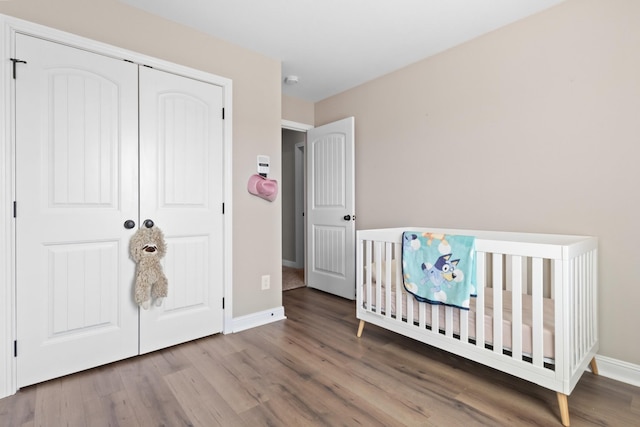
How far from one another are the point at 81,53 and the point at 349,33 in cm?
175

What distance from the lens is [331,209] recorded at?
3.53m

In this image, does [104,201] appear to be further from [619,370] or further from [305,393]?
[619,370]

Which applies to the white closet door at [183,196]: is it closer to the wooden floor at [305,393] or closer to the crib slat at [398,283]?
the wooden floor at [305,393]

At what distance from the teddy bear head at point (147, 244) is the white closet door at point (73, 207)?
63 mm

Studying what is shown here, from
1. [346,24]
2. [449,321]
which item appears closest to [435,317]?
[449,321]

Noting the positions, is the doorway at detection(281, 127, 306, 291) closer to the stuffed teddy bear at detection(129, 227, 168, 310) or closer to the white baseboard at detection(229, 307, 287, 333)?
the white baseboard at detection(229, 307, 287, 333)

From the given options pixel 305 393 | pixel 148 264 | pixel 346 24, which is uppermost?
pixel 346 24

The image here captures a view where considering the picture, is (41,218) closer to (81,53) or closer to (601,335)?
(81,53)

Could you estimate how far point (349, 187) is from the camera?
3326mm

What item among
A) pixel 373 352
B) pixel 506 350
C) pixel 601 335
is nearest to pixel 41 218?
pixel 373 352

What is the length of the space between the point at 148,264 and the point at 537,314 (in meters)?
2.23

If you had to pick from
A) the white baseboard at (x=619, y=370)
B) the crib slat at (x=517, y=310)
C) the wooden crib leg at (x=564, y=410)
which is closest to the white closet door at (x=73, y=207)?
the crib slat at (x=517, y=310)

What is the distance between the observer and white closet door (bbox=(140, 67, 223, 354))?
2.12 meters

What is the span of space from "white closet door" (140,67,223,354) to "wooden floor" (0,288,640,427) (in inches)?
8.5
